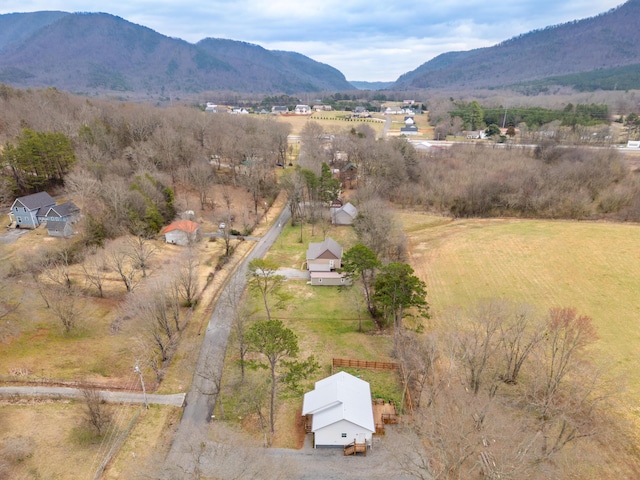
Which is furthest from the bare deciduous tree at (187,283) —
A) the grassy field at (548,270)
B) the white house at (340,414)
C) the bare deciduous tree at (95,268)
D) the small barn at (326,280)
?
the grassy field at (548,270)

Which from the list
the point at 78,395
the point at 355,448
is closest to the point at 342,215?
the point at 355,448

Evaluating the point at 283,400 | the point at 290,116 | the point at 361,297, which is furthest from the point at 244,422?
the point at 290,116

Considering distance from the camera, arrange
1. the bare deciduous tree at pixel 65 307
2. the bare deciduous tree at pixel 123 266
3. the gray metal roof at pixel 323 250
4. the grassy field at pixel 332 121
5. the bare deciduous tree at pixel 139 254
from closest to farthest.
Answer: the bare deciduous tree at pixel 65 307 < the bare deciduous tree at pixel 123 266 < the bare deciduous tree at pixel 139 254 < the gray metal roof at pixel 323 250 < the grassy field at pixel 332 121

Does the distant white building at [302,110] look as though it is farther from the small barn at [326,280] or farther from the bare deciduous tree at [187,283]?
the bare deciduous tree at [187,283]

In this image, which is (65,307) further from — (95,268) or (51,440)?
(51,440)

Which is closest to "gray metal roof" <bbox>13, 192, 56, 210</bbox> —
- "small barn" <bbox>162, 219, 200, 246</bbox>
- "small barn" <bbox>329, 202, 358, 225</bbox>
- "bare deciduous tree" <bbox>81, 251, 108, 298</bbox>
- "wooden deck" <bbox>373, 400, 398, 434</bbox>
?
"bare deciduous tree" <bbox>81, 251, 108, 298</bbox>

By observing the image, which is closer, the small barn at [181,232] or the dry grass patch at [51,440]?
the dry grass patch at [51,440]

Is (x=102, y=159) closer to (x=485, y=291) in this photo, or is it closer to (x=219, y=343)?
(x=219, y=343)
